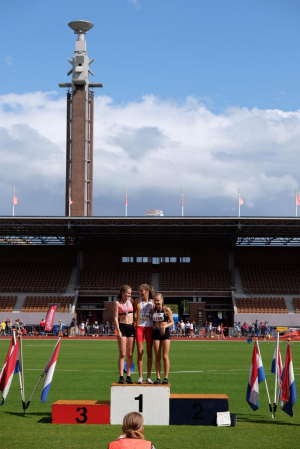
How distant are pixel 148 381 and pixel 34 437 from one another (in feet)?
8.17

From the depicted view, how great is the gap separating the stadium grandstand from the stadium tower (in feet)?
27.6

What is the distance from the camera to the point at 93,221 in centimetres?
5397

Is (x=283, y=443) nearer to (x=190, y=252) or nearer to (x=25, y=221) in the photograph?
(x=25, y=221)

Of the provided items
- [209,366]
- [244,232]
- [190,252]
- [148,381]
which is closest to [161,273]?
[190,252]

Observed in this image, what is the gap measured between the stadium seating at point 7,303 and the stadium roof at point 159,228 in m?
5.50

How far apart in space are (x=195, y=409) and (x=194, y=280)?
46.8 m

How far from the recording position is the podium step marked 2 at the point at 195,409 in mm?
10930

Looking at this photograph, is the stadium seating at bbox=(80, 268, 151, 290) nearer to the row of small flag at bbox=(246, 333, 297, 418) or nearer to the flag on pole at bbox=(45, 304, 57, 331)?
the flag on pole at bbox=(45, 304, 57, 331)

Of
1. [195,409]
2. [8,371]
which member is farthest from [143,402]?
[8,371]

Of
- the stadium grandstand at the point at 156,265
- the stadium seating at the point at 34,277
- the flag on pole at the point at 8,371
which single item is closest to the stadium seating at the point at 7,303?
the stadium grandstand at the point at 156,265

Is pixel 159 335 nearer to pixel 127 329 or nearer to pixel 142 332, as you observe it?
pixel 142 332

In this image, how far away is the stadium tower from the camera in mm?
68875

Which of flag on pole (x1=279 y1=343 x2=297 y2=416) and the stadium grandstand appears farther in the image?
the stadium grandstand

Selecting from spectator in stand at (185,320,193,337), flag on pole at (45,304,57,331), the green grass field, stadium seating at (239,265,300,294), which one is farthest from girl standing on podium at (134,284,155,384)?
stadium seating at (239,265,300,294)
